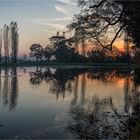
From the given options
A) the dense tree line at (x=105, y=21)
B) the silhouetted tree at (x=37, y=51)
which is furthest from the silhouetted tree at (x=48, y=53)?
the dense tree line at (x=105, y=21)

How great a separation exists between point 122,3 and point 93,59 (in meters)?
90.9

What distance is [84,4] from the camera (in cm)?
1923

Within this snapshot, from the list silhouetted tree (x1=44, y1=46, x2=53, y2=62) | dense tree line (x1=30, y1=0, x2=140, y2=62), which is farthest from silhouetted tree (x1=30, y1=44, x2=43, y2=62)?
dense tree line (x1=30, y1=0, x2=140, y2=62)

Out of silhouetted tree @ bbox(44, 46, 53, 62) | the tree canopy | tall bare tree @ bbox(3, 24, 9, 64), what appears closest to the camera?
the tree canopy

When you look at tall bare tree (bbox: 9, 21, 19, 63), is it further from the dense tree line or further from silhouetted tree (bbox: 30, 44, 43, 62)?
the dense tree line

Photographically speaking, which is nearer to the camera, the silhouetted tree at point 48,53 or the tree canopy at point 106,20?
the tree canopy at point 106,20

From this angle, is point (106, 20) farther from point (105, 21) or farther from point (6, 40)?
point (6, 40)

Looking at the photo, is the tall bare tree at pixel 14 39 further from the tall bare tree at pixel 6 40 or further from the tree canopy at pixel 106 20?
the tree canopy at pixel 106 20

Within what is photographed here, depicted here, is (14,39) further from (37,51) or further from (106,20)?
(106,20)

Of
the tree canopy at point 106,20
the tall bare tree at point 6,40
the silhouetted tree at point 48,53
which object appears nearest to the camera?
the tree canopy at point 106,20

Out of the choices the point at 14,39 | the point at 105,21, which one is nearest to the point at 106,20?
the point at 105,21

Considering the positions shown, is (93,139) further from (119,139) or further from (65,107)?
(65,107)

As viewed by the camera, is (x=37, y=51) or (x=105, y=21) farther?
(x=37, y=51)

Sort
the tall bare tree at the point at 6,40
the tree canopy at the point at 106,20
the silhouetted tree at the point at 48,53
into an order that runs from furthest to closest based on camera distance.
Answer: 1. the silhouetted tree at the point at 48,53
2. the tall bare tree at the point at 6,40
3. the tree canopy at the point at 106,20
